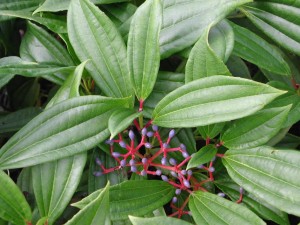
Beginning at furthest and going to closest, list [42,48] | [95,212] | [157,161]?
[42,48] < [157,161] < [95,212]

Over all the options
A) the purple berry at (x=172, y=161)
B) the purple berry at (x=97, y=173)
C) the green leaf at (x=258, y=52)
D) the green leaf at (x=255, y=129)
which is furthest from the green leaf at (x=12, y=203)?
the green leaf at (x=258, y=52)

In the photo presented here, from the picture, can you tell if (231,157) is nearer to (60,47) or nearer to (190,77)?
(190,77)

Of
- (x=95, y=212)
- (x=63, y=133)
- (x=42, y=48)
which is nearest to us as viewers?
(x=95, y=212)

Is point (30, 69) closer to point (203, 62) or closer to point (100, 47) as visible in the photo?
point (100, 47)

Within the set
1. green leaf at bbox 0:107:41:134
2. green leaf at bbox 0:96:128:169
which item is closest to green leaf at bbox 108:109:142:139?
green leaf at bbox 0:96:128:169

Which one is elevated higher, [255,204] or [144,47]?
[144,47]

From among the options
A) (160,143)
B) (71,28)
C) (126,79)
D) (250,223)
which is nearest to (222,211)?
(250,223)

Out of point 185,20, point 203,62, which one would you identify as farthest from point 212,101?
point 185,20
